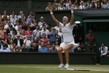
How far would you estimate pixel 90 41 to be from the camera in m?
20.7

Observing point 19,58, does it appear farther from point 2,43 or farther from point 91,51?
point 91,51

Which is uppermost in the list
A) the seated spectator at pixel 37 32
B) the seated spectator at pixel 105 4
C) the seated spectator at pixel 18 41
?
the seated spectator at pixel 105 4

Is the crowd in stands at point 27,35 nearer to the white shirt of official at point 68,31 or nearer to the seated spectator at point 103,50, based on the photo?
the seated spectator at point 103,50

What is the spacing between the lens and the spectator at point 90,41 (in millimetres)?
20439

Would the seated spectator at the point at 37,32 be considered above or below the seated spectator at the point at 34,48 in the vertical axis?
above

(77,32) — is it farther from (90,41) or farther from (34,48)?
(34,48)

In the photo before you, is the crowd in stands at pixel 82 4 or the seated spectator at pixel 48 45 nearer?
the seated spectator at pixel 48 45

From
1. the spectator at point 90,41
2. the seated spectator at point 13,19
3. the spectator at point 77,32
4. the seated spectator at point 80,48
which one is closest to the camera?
the seated spectator at point 80,48

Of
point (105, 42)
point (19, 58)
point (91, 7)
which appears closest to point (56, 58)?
point (19, 58)

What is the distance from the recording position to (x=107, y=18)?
71.8ft

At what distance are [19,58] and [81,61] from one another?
10.8 feet

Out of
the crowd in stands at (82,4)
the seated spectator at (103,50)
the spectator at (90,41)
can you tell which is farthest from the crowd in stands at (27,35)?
the crowd in stands at (82,4)

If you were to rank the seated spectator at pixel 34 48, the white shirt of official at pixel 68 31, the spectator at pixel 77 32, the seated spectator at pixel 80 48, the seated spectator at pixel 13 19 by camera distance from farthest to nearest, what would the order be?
the seated spectator at pixel 13 19, the spectator at pixel 77 32, the seated spectator at pixel 80 48, the seated spectator at pixel 34 48, the white shirt of official at pixel 68 31

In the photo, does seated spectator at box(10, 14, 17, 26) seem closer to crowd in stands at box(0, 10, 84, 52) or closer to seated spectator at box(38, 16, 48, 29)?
crowd in stands at box(0, 10, 84, 52)
